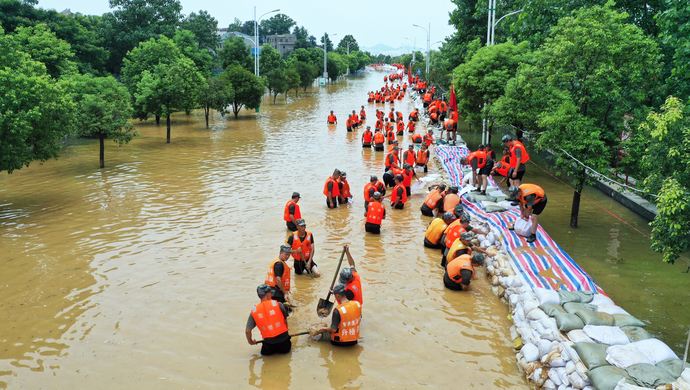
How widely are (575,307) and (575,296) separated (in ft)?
1.52

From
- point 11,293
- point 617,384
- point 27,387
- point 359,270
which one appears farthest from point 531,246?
point 11,293

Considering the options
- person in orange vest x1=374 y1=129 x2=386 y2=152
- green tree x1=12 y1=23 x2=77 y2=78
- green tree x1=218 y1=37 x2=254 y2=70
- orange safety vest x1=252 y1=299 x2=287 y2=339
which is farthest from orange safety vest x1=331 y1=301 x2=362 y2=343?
green tree x1=218 y1=37 x2=254 y2=70

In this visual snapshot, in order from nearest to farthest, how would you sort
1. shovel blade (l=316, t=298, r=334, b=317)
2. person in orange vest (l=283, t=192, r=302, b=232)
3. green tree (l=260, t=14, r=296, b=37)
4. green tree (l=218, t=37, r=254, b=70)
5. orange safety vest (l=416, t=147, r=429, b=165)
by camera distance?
1. shovel blade (l=316, t=298, r=334, b=317)
2. person in orange vest (l=283, t=192, r=302, b=232)
3. orange safety vest (l=416, t=147, r=429, b=165)
4. green tree (l=218, t=37, r=254, b=70)
5. green tree (l=260, t=14, r=296, b=37)

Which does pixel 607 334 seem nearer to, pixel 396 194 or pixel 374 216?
pixel 374 216

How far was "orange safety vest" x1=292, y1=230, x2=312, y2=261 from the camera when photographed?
10.1m

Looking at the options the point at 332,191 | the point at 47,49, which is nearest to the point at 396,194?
the point at 332,191

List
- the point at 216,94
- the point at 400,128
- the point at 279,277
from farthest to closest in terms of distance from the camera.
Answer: the point at 216,94 < the point at 400,128 < the point at 279,277

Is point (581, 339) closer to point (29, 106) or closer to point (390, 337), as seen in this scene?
point (390, 337)

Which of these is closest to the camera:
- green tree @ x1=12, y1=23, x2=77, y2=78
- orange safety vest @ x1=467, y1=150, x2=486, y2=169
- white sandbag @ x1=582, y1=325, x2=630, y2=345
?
white sandbag @ x1=582, y1=325, x2=630, y2=345

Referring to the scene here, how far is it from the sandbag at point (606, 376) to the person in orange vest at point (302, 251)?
5.26m

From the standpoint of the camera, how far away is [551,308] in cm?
789

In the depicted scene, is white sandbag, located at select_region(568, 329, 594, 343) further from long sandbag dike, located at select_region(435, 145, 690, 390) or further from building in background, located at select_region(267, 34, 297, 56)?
building in background, located at select_region(267, 34, 297, 56)

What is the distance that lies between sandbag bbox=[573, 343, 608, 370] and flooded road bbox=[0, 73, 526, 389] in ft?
3.21

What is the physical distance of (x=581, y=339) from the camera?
7.09 meters
